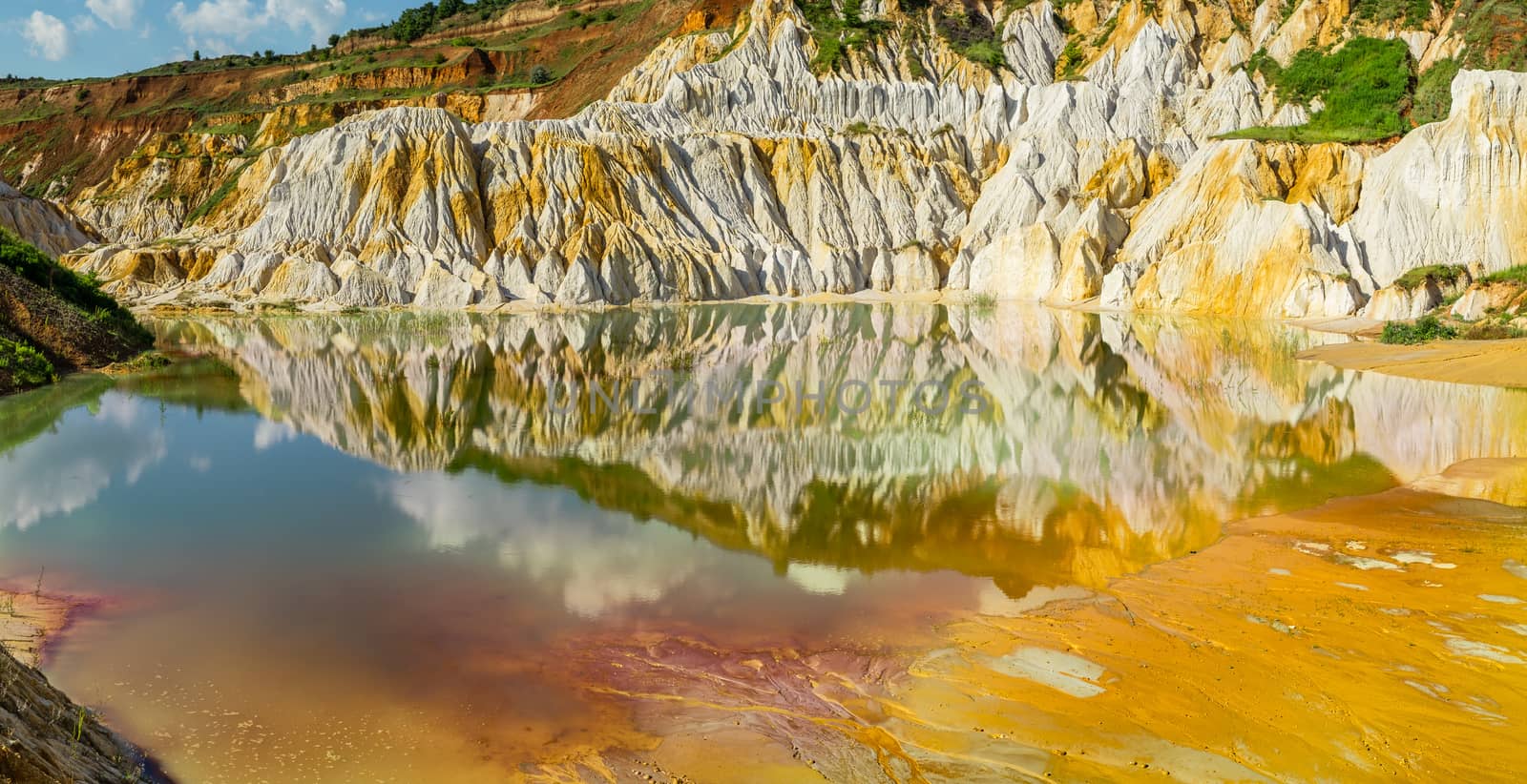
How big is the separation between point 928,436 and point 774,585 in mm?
6372

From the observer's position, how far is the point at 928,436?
46.0 feet

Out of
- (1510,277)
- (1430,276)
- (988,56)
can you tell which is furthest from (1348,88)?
(1510,277)

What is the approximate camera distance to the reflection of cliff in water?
9648mm

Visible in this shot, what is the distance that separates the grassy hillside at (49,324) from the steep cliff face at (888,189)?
16259 millimetres

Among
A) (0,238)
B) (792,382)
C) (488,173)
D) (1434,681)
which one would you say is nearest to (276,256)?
(488,173)

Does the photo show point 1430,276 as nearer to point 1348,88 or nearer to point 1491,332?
point 1491,332

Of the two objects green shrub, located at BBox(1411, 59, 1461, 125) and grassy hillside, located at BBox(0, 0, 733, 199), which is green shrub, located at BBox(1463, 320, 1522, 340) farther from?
grassy hillside, located at BBox(0, 0, 733, 199)

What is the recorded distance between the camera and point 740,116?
195ft

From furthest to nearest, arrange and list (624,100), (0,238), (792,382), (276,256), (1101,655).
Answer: (624,100)
(276,256)
(0,238)
(792,382)
(1101,655)

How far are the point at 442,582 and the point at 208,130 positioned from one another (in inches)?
3318

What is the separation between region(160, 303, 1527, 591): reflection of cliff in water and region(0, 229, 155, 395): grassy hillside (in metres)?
2.61

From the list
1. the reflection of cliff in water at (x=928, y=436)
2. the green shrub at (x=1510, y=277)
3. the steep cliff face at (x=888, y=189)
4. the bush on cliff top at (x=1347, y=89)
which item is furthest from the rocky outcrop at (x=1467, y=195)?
the reflection of cliff in water at (x=928, y=436)

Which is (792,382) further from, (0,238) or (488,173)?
(488,173)

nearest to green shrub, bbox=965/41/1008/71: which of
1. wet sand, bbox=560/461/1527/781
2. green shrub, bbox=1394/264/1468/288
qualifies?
green shrub, bbox=1394/264/1468/288
